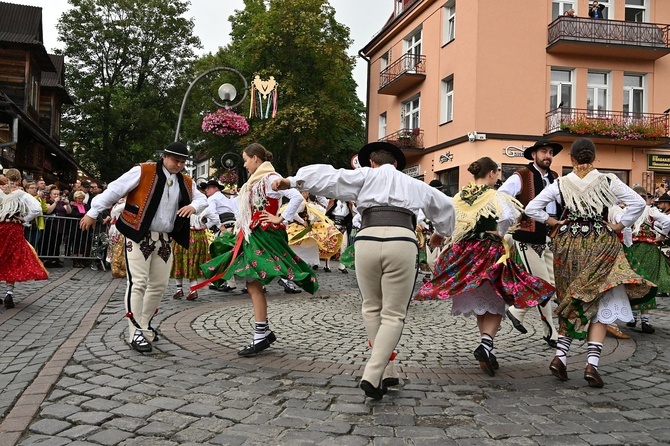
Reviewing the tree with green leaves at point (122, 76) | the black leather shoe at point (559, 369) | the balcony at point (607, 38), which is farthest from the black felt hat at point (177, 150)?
the tree with green leaves at point (122, 76)

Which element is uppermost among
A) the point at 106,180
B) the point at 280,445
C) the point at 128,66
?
the point at 128,66

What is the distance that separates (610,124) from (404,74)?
8760 millimetres

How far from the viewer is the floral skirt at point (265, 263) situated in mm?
5668

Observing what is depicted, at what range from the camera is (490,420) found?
3.96 metres

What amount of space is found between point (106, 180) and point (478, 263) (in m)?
36.1

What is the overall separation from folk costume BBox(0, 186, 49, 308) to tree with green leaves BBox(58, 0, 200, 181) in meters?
29.5

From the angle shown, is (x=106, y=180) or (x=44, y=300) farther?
(x=106, y=180)

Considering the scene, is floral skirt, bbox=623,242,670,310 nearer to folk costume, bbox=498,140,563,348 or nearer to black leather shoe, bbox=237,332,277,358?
folk costume, bbox=498,140,563,348

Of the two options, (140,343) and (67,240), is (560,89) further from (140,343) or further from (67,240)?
(140,343)

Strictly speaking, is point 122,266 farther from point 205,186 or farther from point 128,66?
point 128,66

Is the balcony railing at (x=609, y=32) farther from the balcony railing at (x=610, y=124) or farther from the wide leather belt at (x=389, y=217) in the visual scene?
the wide leather belt at (x=389, y=217)

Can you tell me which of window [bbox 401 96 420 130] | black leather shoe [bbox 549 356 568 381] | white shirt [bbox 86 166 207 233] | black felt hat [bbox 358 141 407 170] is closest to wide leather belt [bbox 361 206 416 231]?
black felt hat [bbox 358 141 407 170]

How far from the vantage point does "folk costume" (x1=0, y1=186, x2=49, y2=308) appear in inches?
325

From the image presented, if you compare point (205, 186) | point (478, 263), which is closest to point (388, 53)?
point (205, 186)
